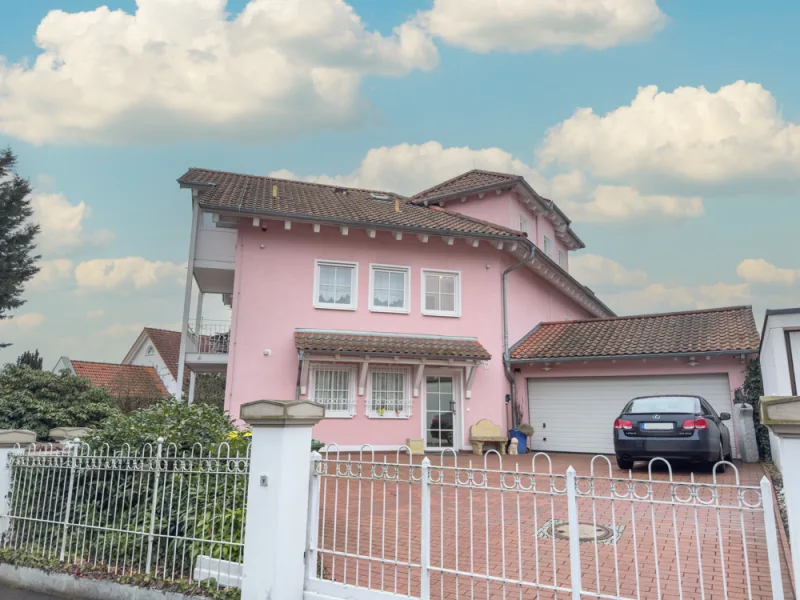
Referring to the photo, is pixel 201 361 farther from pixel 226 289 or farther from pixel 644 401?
pixel 644 401

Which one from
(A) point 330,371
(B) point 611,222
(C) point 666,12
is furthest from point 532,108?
(A) point 330,371

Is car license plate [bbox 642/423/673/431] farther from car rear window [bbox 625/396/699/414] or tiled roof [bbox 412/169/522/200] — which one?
tiled roof [bbox 412/169/522/200]

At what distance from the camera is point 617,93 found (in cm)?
1241

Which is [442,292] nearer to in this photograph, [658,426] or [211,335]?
[211,335]

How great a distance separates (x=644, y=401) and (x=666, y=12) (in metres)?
7.55

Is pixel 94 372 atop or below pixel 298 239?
below

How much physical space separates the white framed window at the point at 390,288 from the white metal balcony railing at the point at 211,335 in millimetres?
4372

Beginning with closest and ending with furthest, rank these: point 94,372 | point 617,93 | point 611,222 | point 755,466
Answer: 1. point 755,466
2. point 617,93
3. point 611,222
4. point 94,372

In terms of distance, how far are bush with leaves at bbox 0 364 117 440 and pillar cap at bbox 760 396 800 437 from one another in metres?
9.89

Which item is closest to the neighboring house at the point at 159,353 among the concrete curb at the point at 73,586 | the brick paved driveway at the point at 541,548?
Result: the concrete curb at the point at 73,586

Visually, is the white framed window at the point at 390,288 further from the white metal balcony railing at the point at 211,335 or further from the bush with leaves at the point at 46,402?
the bush with leaves at the point at 46,402

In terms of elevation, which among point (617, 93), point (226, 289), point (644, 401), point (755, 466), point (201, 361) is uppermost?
point (617, 93)

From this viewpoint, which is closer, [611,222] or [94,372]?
[611,222]

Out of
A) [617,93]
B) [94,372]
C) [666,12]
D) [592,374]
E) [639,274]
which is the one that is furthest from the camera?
[94,372]
